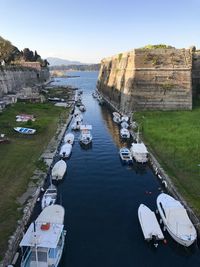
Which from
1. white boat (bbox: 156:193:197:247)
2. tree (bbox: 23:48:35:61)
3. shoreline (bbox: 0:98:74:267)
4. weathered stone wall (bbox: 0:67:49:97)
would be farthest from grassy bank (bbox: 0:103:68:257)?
tree (bbox: 23:48:35:61)

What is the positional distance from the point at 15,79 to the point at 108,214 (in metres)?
74.6

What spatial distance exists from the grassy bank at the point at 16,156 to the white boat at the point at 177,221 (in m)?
10.9

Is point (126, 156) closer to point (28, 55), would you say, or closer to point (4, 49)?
point (4, 49)

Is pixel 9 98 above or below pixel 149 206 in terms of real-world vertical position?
above

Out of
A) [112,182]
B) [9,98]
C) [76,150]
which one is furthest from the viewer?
[9,98]

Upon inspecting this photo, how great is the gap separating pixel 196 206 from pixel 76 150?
2065 centimetres

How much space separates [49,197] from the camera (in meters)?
24.6

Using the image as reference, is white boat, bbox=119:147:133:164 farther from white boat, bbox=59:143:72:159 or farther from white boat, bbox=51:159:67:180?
white boat, bbox=51:159:67:180

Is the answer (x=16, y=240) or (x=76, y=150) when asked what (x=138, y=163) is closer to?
(x=76, y=150)

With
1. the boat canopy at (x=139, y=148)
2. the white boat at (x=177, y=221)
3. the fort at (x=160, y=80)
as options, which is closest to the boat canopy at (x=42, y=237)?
the white boat at (x=177, y=221)

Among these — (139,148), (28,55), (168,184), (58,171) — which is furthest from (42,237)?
(28,55)

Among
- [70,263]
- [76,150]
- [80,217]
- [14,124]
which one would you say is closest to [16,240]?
[70,263]

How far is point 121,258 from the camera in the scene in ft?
60.3

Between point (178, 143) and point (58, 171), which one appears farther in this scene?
point (178, 143)
